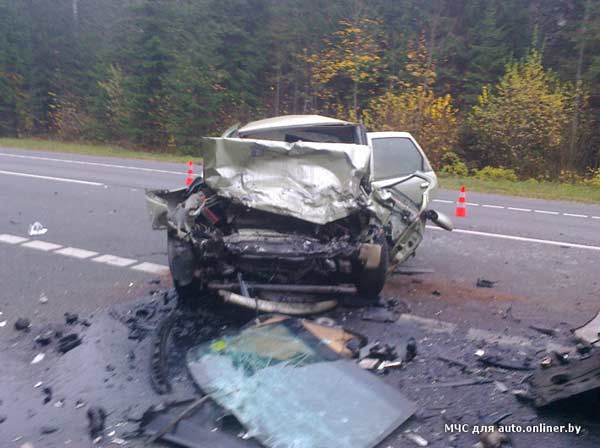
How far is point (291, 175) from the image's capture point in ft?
18.8

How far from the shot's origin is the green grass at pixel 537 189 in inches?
609

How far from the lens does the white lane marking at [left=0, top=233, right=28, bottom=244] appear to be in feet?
28.0

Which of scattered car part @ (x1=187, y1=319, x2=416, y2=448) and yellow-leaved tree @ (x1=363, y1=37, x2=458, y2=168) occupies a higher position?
yellow-leaved tree @ (x1=363, y1=37, x2=458, y2=168)

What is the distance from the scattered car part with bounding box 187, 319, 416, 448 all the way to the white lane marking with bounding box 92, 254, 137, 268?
3.00 m

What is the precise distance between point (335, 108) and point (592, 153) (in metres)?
10.0

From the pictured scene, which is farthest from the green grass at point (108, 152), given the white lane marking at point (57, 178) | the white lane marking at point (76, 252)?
the white lane marking at point (76, 252)

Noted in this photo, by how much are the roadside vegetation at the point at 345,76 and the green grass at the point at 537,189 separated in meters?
1.18

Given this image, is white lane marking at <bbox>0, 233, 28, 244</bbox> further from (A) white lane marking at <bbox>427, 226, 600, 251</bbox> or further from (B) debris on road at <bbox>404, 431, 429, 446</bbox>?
(B) debris on road at <bbox>404, 431, 429, 446</bbox>

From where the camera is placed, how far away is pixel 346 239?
5418 millimetres

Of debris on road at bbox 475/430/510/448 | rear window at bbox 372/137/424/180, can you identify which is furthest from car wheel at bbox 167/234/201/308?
debris on road at bbox 475/430/510/448

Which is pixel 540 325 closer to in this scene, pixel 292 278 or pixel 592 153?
pixel 292 278

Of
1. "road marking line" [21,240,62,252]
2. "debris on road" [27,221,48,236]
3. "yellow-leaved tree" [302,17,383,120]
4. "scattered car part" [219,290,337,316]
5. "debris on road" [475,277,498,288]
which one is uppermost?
"yellow-leaved tree" [302,17,383,120]

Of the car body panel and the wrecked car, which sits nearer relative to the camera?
the wrecked car

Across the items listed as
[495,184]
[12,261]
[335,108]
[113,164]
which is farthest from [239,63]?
[12,261]
